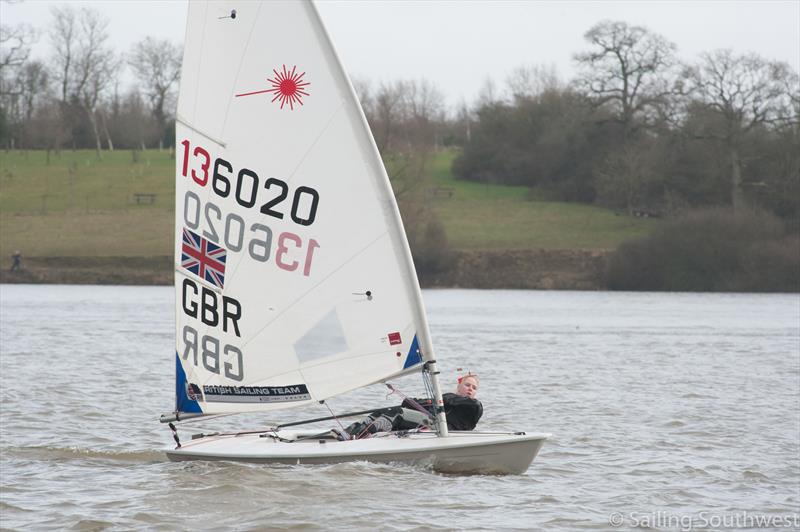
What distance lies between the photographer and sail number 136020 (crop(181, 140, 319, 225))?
36.0ft

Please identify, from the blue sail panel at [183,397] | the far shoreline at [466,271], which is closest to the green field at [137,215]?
the far shoreline at [466,271]

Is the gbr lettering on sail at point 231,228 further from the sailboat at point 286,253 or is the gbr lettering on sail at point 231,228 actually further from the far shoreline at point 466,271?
the far shoreline at point 466,271

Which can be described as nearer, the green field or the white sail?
the white sail

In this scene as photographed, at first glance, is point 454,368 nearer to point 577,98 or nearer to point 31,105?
point 577,98

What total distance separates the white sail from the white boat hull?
0.50m

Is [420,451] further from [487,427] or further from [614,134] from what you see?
[614,134]

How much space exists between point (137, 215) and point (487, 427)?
57336 mm

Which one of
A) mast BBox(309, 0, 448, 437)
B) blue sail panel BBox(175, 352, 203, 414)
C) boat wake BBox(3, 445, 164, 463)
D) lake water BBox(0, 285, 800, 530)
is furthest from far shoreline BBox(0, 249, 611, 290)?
mast BBox(309, 0, 448, 437)

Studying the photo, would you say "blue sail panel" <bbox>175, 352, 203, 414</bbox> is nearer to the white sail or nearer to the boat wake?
the white sail

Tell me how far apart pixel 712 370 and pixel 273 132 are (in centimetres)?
1562

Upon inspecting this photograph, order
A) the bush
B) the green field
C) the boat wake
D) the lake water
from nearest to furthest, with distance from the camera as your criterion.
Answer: the lake water → the boat wake → the bush → the green field

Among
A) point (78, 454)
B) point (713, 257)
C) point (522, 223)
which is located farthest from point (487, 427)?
point (522, 223)

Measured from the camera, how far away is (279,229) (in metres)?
11.1

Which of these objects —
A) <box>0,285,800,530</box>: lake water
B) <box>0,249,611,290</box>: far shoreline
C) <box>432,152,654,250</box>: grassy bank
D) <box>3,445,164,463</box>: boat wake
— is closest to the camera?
<box>0,285,800,530</box>: lake water
